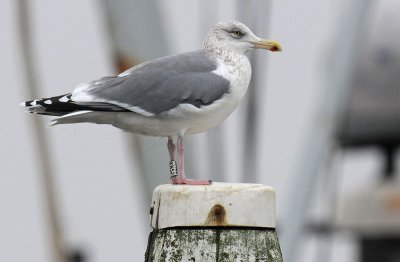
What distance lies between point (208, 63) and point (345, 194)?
37.6ft

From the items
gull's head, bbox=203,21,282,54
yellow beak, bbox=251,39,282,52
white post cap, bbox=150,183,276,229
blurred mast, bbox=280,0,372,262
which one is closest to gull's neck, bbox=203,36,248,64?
gull's head, bbox=203,21,282,54

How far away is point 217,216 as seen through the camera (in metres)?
6.81

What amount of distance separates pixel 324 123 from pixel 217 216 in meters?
7.06

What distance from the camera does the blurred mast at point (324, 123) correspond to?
13336mm

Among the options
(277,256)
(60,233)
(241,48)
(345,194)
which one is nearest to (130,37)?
(241,48)

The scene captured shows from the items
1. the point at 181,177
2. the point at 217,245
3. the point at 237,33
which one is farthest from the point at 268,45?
the point at 217,245

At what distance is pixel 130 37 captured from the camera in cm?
1113

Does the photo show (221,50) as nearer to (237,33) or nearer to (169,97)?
(237,33)

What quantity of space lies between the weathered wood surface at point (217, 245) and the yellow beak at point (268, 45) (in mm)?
2303

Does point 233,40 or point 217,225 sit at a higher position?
point 233,40

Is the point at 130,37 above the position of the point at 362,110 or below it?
above

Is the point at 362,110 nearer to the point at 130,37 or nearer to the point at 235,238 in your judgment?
the point at 130,37

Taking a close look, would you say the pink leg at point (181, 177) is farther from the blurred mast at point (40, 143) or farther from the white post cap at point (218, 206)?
the blurred mast at point (40, 143)

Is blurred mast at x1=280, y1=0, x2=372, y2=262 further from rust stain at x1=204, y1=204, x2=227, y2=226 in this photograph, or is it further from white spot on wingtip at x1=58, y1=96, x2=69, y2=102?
rust stain at x1=204, y1=204, x2=227, y2=226
